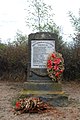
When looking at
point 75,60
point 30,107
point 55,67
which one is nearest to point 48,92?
point 55,67

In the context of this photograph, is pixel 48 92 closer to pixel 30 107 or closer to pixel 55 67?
pixel 55 67

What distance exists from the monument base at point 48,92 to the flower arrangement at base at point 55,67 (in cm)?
22

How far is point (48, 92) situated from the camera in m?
8.25

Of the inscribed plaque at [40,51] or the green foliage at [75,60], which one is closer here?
the inscribed plaque at [40,51]

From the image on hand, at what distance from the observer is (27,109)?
693cm

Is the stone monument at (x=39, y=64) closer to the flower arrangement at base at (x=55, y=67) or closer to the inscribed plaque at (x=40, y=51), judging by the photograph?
the inscribed plaque at (x=40, y=51)

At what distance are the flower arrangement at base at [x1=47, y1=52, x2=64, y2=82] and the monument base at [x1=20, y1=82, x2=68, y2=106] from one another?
0.22 metres

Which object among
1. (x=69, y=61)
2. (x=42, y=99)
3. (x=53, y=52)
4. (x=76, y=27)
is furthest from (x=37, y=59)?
(x=76, y=27)

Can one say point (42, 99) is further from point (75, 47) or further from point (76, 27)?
point (76, 27)

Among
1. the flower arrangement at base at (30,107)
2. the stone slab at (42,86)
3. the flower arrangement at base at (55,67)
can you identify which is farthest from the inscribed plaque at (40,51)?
the flower arrangement at base at (30,107)

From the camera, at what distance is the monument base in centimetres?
796

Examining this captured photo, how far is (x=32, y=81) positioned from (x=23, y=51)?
625cm

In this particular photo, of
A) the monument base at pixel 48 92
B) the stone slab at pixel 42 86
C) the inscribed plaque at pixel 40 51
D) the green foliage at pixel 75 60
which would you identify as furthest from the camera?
the green foliage at pixel 75 60

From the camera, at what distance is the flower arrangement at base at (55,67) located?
843 centimetres
